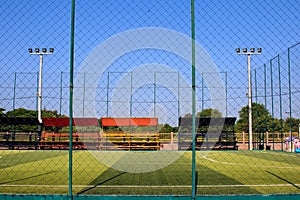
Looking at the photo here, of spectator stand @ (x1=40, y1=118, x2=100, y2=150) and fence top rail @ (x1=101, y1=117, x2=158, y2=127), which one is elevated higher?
fence top rail @ (x1=101, y1=117, x2=158, y2=127)

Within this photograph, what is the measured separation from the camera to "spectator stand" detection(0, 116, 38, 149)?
23525 mm

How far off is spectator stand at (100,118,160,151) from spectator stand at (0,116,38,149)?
15.4 feet

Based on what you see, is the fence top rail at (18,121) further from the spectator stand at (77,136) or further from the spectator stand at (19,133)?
the spectator stand at (77,136)

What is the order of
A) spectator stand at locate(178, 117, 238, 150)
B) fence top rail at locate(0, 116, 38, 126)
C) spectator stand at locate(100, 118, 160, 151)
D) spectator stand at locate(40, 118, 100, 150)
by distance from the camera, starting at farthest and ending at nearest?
spectator stand at locate(40, 118, 100, 150) < spectator stand at locate(100, 118, 160, 151) < spectator stand at locate(178, 117, 238, 150) < fence top rail at locate(0, 116, 38, 126)

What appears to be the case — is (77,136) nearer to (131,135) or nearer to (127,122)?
(127,122)

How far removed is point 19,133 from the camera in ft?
86.4

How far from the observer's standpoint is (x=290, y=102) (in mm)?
17859

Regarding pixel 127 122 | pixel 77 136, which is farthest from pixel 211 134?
pixel 77 136

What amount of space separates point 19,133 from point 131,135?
326 inches

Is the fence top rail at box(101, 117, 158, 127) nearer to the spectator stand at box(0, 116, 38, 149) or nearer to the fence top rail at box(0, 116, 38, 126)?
the fence top rail at box(0, 116, 38, 126)

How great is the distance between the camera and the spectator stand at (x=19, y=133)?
23.5 metres

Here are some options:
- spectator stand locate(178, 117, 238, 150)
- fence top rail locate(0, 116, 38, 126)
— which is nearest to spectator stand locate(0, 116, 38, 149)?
fence top rail locate(0, 116, 38, 126)

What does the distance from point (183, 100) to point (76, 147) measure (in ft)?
36.5

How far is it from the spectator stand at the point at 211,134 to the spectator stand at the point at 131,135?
1953 millimetres
